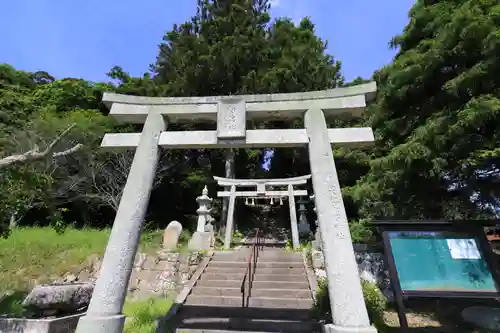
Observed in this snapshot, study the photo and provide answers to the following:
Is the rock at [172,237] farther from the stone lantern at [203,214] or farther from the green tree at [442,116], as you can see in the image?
the green tree at [442,116]

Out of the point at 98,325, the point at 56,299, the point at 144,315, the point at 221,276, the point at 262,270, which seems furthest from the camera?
the point at 262,270

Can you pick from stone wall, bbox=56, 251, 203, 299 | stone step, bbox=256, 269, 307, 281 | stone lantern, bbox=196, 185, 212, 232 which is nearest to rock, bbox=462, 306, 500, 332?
stone step, bbox=256, 269, 307, 281

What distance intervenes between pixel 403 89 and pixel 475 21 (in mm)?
1715

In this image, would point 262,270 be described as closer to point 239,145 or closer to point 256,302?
point 256,302

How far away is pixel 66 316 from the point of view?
534 cm

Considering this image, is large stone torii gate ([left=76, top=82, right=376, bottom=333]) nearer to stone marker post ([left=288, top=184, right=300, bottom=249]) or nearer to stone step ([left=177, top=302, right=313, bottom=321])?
stone step ([left=177, top=302, right=313, bottom=321])

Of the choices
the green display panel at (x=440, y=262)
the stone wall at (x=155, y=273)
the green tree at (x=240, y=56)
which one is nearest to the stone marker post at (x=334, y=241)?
the green display panel at (x=440, y=262)

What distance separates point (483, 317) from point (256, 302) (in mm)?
4478

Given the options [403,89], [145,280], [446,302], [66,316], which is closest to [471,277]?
[446,302]

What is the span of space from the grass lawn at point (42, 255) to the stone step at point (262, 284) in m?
3.08

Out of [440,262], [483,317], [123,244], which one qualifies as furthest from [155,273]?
[483,317]

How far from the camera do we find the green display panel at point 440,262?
5.02 meters

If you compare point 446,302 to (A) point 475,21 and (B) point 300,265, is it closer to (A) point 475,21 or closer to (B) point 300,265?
(B) point 300,265

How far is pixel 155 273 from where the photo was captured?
883 centimetres
